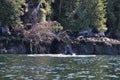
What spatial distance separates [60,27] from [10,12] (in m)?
11.3

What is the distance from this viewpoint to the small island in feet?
278

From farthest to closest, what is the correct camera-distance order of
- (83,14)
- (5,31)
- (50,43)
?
(83,14) → (50,43) → (5,31)

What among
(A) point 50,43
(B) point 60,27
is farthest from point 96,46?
(A) point 50,43

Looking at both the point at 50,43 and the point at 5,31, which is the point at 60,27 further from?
the point at 5,31

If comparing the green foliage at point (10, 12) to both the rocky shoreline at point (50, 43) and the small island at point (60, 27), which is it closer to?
the small island at point (60, 27)

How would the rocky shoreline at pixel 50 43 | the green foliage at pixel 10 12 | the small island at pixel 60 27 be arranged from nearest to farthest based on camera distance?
the rocky shoreline at pixel 50 43
the small island at pixel 60 27
the green foliage at pixel 10 12

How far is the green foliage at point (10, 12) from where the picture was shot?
86.0 m

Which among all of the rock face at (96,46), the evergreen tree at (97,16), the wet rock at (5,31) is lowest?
the rock face at (96,46)

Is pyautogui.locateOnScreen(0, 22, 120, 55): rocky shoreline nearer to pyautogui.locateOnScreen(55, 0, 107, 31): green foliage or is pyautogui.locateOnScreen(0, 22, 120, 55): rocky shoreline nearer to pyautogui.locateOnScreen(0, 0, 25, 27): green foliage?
pyautogui.locateOnScreen(0, 0, 25, 27): green foliage

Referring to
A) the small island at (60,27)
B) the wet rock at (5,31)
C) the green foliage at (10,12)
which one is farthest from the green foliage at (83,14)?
the wet rock at (5,31)

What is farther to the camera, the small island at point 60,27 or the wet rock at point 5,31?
the wet rock at point 5,31

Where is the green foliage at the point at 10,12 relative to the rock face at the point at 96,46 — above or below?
above

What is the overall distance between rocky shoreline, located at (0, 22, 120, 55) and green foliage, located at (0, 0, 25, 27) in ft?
8.29

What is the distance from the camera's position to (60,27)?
90625mm
